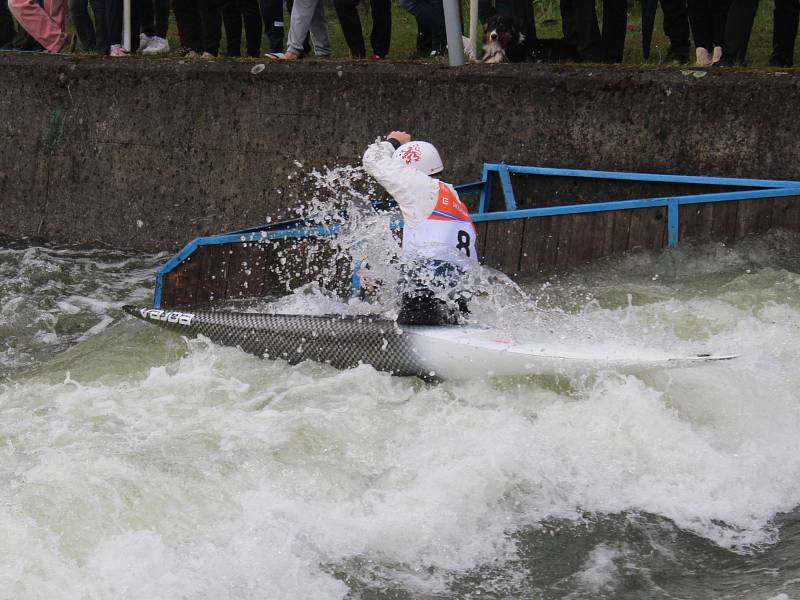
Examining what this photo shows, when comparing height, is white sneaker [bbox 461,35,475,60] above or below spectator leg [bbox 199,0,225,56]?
A: below

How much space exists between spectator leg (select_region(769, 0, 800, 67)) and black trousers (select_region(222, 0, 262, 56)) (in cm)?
503

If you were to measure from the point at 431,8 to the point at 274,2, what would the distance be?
62.7 inches

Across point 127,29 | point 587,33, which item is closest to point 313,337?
point 587,33

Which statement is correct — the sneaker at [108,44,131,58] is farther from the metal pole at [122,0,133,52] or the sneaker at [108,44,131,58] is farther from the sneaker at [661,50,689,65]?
the sneaker at [661,50,689,65]

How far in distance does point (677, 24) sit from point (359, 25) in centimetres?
306

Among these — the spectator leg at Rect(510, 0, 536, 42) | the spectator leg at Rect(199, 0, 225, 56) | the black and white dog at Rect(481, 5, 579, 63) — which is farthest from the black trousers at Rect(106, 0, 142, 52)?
the spectator leg at Rect(510, 0, 536, 42)

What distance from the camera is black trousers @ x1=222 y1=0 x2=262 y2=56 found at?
11069 millimetres

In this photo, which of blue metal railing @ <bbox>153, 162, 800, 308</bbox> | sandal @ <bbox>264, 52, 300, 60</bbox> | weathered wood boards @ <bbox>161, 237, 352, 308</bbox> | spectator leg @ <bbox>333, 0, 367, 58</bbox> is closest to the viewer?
blue metal railing @ <bbox>153, 162, 800, 308</bbox>

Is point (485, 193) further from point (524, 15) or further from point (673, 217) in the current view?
point (524, 15)

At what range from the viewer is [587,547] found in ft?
17.1

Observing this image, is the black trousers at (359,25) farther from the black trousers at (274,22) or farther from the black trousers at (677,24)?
the black trousers at (677,24)

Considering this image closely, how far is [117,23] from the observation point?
37.8 feet

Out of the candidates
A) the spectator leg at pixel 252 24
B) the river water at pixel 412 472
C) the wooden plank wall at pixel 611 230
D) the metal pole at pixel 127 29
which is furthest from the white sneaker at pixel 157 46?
the wooden plank wall at pixel 611 230

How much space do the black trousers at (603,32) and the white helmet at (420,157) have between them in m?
3.47
